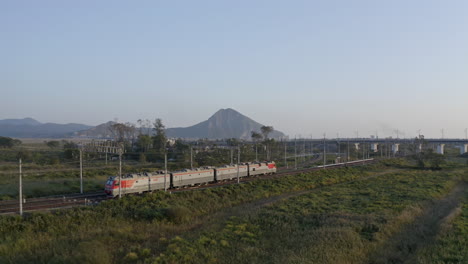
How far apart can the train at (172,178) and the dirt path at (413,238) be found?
22.4 meters

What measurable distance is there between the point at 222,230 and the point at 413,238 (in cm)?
1335

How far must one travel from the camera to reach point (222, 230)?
22969 mm

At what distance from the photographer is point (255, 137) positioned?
12850 centimetres

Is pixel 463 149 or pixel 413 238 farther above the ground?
pixel 463 149

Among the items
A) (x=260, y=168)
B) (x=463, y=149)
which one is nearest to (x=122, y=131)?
(x=260, y=168)

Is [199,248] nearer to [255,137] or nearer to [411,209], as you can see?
[411,209]

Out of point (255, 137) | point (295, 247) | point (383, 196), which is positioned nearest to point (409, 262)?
point (295, 247)

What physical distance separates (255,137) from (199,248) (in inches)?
4341

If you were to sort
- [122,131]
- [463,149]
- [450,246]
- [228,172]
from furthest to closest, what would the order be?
[463,149] < [122,131] < [228,172] < [450,246]

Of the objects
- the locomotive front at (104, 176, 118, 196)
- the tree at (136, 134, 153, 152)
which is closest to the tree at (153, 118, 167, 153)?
the tree at (136, 134, 153, 152)

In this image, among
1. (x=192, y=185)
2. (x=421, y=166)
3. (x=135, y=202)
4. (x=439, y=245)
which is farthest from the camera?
(x=421, y=166)

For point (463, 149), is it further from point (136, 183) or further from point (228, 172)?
point (136, 183)

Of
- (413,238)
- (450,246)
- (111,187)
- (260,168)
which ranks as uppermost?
(111,187)

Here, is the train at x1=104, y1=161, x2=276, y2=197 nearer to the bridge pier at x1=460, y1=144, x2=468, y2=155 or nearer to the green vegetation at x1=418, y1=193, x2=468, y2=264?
the green vegetation at x1=418, y1=193, x2=468, y2=264
